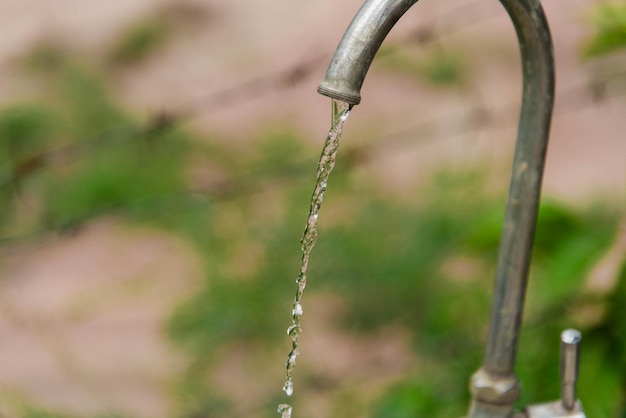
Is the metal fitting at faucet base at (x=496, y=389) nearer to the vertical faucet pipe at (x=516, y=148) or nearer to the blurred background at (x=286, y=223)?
the vertical faucet pipe at (x=516, y=148)

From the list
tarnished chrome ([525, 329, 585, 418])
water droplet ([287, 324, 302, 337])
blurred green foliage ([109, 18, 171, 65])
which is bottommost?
tarnished chrome ([525, 329, 585, 418])

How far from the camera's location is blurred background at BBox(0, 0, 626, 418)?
73.7 inches

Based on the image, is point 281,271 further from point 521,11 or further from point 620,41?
point 521,11

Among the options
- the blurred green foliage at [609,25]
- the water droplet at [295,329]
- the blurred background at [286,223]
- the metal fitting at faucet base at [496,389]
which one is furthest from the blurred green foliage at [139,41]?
the metal fitting at faucet base at [496,389]

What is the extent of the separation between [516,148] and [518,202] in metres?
0.06

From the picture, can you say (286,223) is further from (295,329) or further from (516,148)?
(516,148)

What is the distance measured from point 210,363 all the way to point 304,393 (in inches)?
12.4

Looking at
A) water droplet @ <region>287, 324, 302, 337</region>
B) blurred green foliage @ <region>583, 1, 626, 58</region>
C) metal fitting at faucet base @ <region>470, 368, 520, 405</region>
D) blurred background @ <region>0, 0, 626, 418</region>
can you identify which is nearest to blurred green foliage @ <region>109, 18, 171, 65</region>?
blurred background @ <region>0, 0, 626, 418</region>

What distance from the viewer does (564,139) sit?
3.09m

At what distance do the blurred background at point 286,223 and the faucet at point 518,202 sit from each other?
1.22ft

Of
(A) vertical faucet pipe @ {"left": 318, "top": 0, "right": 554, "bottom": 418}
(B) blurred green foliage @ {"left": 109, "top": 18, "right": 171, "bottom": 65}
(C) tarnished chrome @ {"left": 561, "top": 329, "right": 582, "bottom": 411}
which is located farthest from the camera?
(B) blurred green foliage @ {"left": 109, "top": 18, "right": 171, "bottom": 65}

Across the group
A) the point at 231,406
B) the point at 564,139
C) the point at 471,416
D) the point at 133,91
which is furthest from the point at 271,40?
Answer: the point at 471,416

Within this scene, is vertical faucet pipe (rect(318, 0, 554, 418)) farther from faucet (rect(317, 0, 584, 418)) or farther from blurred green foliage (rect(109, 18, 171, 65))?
blurred green foliage (rect(109, 18, 171, 65))

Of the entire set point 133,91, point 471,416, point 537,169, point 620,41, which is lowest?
point 471,416
